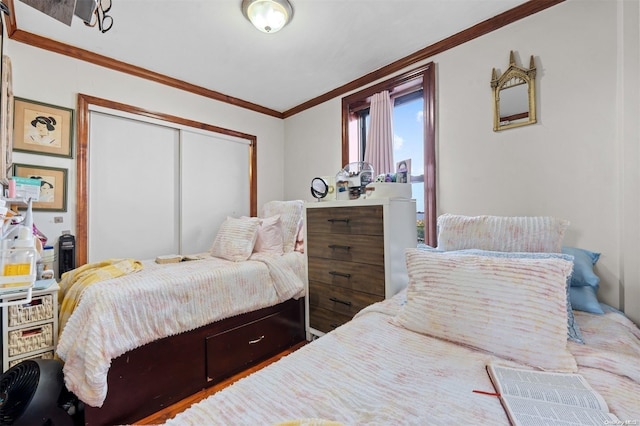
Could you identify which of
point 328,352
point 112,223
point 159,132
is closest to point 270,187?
point 159,132

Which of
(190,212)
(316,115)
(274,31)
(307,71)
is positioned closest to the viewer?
(274,31)

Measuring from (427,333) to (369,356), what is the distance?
0.88 ft

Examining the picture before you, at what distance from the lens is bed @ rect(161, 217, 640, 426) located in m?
0.62

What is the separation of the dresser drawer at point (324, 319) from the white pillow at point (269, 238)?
587mm

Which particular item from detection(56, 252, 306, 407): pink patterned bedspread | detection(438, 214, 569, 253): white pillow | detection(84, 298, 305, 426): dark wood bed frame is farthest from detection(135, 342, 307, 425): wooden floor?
detection(438, 214, 569, 253): white pillow

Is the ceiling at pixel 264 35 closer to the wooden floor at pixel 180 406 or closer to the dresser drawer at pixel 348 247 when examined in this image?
the dresser drawer at pixel 348 247

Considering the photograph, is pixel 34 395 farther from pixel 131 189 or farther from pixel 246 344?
pixel 131 189

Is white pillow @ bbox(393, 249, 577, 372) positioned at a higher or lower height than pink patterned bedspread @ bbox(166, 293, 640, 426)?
higher

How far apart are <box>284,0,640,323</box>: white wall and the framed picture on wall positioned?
112 inches

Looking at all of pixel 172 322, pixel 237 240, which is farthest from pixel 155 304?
pixel 237 240

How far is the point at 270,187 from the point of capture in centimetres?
339

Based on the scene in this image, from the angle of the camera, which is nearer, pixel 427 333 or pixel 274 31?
pixel 427 333

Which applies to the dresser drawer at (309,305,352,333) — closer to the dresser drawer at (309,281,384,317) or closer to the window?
the dresser drawer at (309,281,384,317)

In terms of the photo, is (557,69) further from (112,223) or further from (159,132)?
(112,223)
